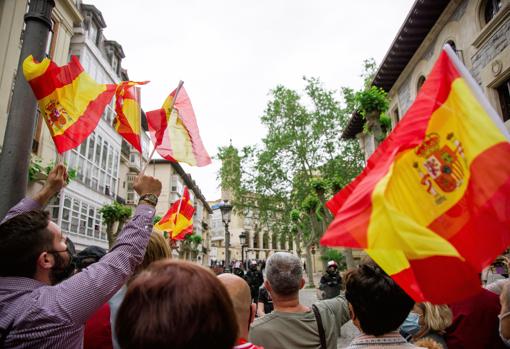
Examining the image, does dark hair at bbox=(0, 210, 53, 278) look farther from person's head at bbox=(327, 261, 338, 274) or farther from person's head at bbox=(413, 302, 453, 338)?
person's head at bbox=(327, 261, 338, 274)

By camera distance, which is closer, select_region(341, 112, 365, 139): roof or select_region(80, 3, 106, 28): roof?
select_region(341, 112, 365, 139): roof

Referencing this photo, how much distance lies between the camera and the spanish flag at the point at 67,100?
3520mm

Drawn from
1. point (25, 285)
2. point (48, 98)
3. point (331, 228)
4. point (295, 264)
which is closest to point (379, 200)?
point (331, 228)

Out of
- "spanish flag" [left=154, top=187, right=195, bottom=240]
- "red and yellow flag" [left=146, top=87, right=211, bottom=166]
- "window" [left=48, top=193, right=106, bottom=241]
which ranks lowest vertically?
"spanish flag" [left=154, top=187, right=195, bottom=240]

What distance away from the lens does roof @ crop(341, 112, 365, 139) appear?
21.1 metres

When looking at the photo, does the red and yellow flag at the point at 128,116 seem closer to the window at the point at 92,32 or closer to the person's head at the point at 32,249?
the person's head at the point at 32,249

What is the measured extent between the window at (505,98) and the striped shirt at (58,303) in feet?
36.1

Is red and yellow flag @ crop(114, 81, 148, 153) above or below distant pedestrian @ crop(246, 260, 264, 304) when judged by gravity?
above

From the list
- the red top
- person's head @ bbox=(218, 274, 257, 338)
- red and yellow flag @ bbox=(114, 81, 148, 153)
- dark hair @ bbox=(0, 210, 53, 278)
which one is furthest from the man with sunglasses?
red and yellow flag @ bbox=(114, 81, 148, 153)

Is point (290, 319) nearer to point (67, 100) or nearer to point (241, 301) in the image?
point (241, 301)

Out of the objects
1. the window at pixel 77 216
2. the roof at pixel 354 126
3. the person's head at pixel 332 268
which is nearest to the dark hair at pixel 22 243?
the person's head at pixel 332 268

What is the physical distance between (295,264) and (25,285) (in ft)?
5.79

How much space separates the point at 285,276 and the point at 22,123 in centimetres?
244

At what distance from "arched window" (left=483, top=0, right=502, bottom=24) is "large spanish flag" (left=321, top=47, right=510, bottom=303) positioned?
10.1 m
